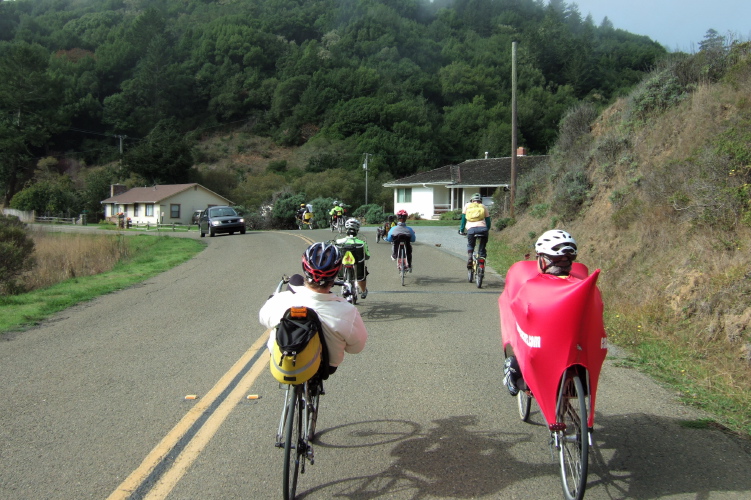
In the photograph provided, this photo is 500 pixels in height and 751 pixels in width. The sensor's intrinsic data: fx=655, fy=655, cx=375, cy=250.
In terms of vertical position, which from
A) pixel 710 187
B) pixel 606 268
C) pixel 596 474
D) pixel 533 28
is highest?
pixel 533 28

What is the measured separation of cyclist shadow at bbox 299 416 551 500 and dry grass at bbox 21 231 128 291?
1484 centimetres

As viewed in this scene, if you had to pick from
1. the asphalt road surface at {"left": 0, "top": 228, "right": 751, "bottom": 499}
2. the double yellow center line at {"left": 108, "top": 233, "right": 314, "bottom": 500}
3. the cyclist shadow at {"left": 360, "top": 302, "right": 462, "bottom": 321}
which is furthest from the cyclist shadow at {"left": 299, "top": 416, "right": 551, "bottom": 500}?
the cyclist shadow at {"left": 360, "top": 302, "right": 462, "bottom": 321}

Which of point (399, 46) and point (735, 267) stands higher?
point (399, 46)

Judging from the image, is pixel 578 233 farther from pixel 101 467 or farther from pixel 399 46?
pixel 399 46

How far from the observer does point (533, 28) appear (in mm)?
113188

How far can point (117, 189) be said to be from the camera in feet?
250

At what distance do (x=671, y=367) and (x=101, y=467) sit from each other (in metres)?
5.59

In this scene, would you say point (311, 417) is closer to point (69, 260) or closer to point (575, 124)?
point (69, 260)

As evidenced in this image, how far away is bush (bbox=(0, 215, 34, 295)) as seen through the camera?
15.9m

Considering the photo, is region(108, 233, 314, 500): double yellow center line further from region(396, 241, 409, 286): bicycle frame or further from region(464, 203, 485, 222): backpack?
region(464, 203, 485, 222): backpack

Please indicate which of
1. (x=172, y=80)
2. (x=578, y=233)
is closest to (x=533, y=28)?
(x=172, y=80)

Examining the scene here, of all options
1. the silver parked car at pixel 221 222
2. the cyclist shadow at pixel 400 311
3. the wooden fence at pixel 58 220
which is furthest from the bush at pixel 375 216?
the cyclist shadow at pixel 400 311

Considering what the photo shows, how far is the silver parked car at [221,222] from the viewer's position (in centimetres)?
3669

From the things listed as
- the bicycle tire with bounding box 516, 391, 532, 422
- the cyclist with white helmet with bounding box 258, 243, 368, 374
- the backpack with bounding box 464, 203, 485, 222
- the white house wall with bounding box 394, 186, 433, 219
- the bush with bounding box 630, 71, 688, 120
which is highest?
the bush with bounding box 630, 71, 688, 120
